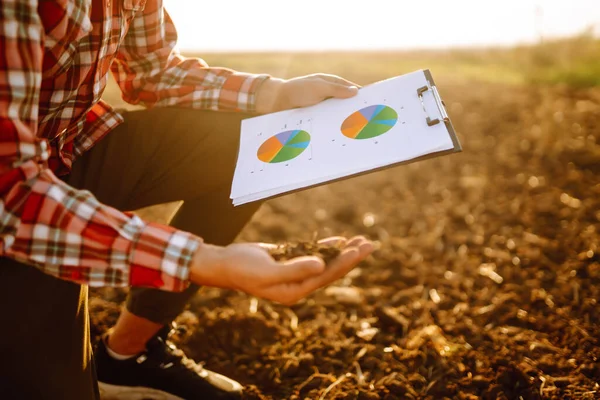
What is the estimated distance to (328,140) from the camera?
1316 mm

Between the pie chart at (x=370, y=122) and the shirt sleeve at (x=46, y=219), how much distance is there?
1.74 feet

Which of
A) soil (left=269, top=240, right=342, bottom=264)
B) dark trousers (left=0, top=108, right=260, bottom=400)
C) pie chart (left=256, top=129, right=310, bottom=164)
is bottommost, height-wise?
dark trousers (left=0, top=108, right=260, bottom=400)

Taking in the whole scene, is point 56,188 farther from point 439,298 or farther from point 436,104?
point 439,298

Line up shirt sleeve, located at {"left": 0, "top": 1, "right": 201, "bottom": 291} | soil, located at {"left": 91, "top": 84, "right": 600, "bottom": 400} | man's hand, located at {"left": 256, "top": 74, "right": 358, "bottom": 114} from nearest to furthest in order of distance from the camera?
shirt sleeve, located at {"left": 0, "top": 1, "right": 201, "bottom": 291} → man's hand, located at {"left": 256, "top": 74, "right": 358, "bottom": 114} → soil, located at {"left": 91, "top": 84, "right": 600, "bottom": 400}

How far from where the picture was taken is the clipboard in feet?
3.82

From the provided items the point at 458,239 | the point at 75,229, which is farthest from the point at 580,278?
the point at 75,229

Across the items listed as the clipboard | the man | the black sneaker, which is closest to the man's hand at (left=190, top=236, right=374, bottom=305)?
the man

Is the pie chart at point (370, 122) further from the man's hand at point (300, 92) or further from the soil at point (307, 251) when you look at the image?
the soil at point (307, 251)

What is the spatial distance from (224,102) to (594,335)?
4.29ft

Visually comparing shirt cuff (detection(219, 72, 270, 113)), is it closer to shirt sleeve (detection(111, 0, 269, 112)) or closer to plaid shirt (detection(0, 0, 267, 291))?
shirt sleeve (detection(111, 0, 269, 112))

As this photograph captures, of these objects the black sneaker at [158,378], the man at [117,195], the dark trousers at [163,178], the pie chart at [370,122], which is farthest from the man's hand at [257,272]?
the black sneaker at [158,378]

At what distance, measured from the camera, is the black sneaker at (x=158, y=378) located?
1441 millimetres

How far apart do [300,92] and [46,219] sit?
2.48ft

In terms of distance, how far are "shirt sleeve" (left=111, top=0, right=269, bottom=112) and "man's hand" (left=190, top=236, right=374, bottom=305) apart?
0.62m
